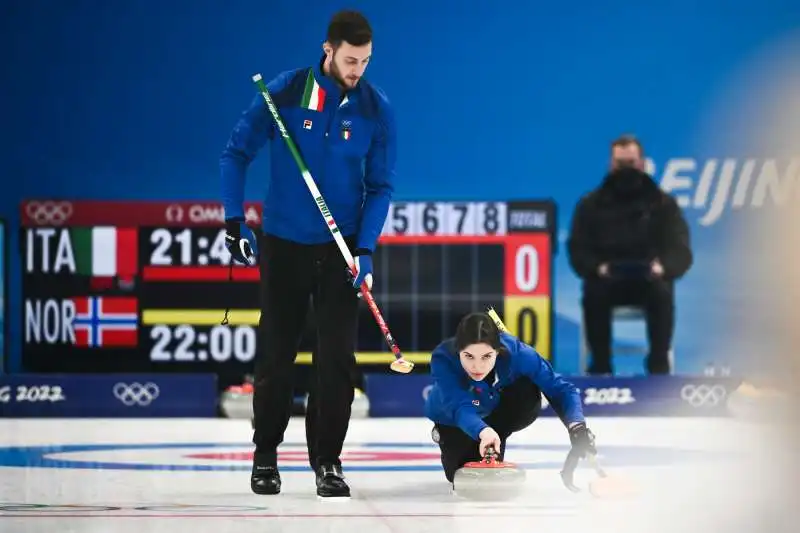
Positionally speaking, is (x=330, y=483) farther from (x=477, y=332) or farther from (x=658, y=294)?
(x=658, y=294)

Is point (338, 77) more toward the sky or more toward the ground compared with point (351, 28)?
more toward the ground

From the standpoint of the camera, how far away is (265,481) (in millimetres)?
4477

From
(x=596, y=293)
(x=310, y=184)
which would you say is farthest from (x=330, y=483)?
(x=596, y=293)

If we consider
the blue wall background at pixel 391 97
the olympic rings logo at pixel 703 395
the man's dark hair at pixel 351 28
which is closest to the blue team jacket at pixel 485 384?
the man's dark hair at pixel 351 28

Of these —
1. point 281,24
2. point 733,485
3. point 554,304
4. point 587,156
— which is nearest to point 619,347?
point 554,304

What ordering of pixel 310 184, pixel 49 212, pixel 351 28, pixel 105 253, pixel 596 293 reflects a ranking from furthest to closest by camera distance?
pixel 596 293 < pixel 49 212 < pixel 105 253 < pixel 310 184 < pixel 351 28

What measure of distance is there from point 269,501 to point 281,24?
242 inches

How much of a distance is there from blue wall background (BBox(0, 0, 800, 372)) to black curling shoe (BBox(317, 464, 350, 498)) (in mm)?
5554

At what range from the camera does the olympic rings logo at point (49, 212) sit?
359 inches

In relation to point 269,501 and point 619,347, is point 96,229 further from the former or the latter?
point 269,501

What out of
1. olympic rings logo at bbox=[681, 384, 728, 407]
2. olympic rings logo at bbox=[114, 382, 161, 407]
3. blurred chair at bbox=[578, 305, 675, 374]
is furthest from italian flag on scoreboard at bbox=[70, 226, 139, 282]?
olympic rings logo at bbox=[681, 384, 728, 407]

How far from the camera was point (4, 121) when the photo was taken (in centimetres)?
991

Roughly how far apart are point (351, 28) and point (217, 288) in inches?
197

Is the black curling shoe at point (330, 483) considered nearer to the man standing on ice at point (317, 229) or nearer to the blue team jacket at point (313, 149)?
the man standing on ice at point (317, 229)
